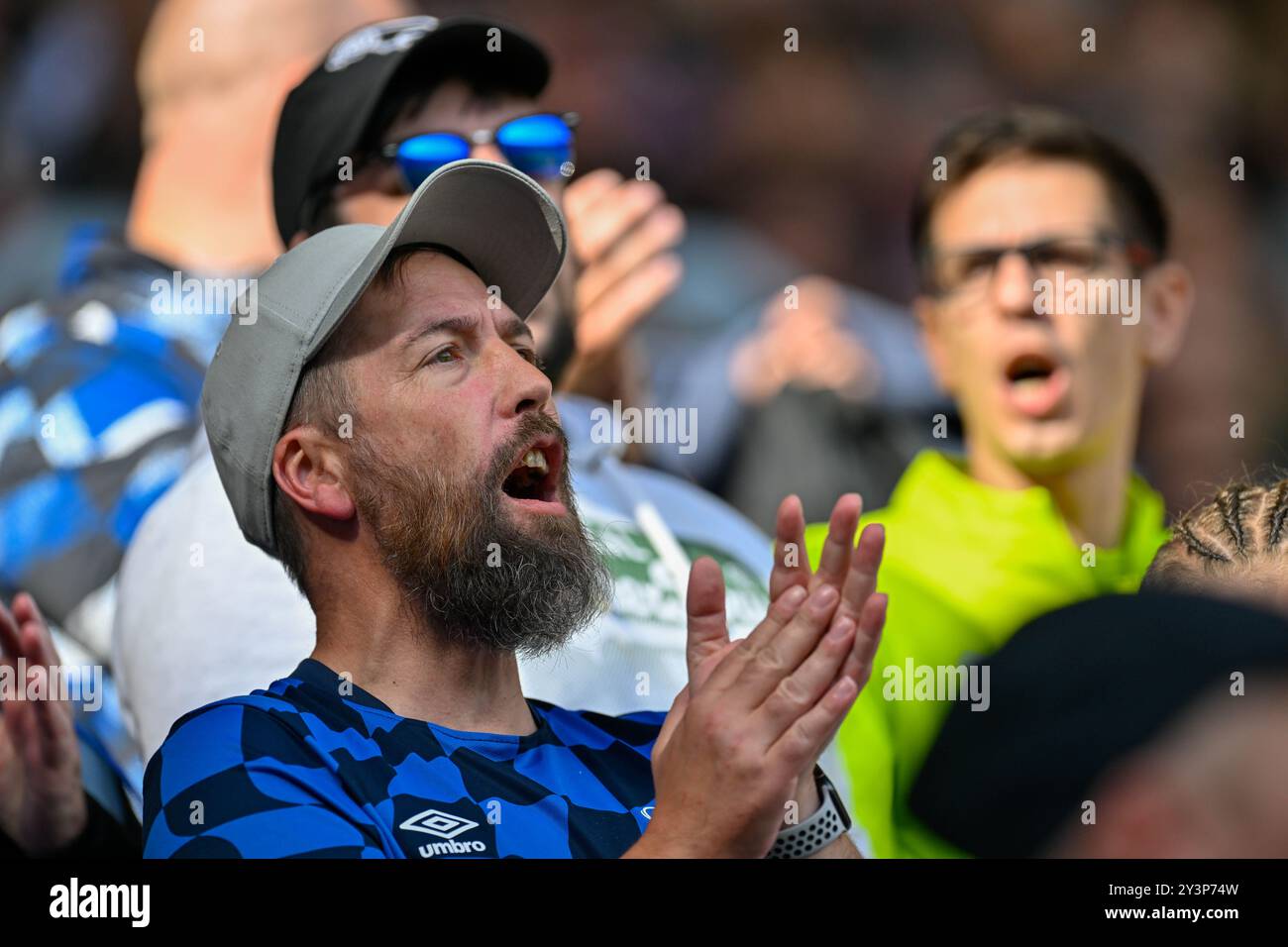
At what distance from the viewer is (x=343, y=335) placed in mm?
2053

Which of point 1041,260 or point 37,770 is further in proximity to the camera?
point 1041,260

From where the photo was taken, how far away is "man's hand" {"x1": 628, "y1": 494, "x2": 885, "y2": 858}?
5.14 feet

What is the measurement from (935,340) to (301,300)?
1.46 metres

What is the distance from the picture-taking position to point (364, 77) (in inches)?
109

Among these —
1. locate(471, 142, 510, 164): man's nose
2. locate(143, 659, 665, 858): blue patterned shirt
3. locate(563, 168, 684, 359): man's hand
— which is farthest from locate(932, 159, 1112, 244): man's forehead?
locate(143, 659, 665, 858): blue patterned shirt

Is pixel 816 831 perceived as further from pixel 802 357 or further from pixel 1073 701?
pixel 802 357

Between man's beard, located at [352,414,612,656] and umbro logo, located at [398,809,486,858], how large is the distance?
0.90ft

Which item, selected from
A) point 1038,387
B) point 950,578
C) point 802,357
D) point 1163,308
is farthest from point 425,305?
point 802,357

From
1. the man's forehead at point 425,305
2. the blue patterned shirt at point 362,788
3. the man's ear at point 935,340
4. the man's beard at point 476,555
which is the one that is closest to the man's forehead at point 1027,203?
the man's ear at point 935,340

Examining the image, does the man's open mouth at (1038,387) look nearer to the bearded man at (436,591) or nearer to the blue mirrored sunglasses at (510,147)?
the blue mirrored sunglasses at (510,147)

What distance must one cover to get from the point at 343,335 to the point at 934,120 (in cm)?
288

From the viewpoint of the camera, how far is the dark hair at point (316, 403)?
2.04 metres
